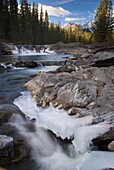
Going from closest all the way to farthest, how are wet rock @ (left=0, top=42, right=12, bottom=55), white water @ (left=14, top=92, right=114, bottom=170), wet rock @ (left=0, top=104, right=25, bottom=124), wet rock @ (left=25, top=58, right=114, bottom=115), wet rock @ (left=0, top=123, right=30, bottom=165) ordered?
1. white water @ (left=14, top=92, right=114, bottom=170)
2. wet rock @ (left=0, top=123, right=30, bottom=165)
3. wet rock @ (left=25, top=58, right=114, bottom=115)
4. wet rock @ (left=0, top=104, right=25, bottom=124)
5. wet rock @ (left=0, top=42, right=12, bottom=55)

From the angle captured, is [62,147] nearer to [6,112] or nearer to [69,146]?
[69,146]

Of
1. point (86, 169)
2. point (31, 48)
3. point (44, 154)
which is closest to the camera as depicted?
point (86, 169)

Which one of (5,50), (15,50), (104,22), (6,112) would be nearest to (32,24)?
(104,22)

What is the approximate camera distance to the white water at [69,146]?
161 inches

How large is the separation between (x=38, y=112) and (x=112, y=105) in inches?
94.3

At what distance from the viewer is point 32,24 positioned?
63.5 meters

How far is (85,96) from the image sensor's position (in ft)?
20.1

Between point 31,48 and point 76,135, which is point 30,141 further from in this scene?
point 31,48

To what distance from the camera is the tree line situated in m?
44.3

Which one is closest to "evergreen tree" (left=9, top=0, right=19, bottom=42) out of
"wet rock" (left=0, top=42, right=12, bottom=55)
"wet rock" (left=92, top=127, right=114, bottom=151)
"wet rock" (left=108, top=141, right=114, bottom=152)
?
"wet rock" (left=0, top=42, right=12, bottom=55)

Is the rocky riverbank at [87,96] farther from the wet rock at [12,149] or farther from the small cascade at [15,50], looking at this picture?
the small cascade at [15,50]

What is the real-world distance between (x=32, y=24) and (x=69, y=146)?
2465 inches

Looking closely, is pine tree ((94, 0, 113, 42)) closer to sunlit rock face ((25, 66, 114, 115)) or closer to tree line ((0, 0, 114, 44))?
tree line ((0, 0, 114, 44))

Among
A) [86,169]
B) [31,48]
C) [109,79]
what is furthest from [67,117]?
Answer: [31,48]
